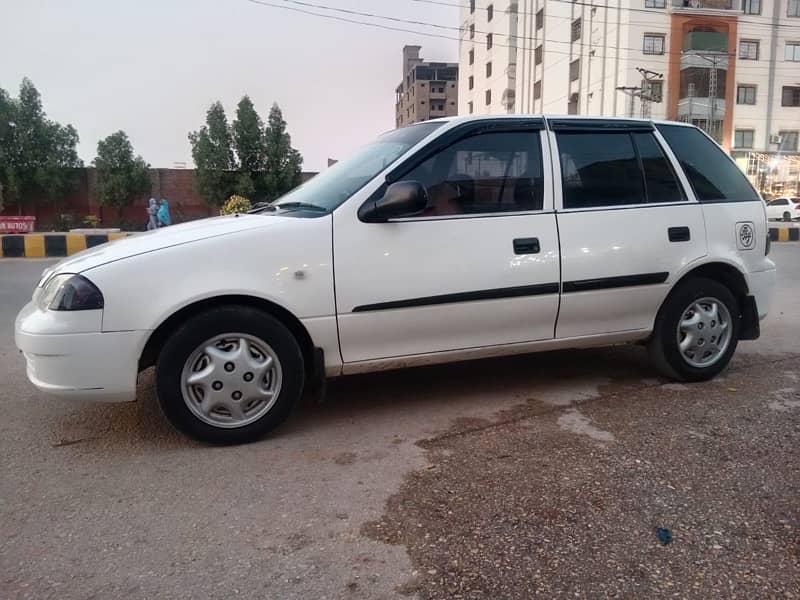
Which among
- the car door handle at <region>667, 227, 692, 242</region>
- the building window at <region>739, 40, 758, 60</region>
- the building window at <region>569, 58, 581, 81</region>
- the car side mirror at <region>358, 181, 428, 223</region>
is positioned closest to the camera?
the car side mirror at <region>358, 181, 428, 223</region>

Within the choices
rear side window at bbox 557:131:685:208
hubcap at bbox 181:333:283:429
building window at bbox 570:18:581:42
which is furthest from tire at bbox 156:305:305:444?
building window at bbox 570:18:581:42

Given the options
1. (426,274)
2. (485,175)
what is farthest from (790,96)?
(426,274)

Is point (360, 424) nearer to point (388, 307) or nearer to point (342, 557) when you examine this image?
point (388, 307)

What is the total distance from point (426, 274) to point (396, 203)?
0.41 metres

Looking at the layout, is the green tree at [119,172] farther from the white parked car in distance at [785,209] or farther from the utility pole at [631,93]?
the white parked car in distance at [785,209]

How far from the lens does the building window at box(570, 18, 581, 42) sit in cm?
4284

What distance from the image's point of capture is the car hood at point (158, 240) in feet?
10.4

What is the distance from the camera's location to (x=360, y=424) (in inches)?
146

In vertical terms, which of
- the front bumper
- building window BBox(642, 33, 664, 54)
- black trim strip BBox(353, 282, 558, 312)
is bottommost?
the front bumper

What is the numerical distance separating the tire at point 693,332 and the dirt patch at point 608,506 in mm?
445

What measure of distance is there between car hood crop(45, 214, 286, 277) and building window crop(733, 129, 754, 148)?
44.5m

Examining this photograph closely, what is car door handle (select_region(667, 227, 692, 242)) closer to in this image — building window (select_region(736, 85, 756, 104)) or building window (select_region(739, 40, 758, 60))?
building window (select_region(736, 85, 756, 104))

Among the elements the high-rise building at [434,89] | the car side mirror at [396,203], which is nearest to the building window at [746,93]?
the car side mirror at [396,203]

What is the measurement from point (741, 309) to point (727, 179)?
2.86 feet
